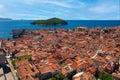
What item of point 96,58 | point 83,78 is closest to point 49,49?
point 96,58

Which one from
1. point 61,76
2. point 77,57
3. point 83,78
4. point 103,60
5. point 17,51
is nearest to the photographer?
point 83,78

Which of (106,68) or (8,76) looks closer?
(8,76)

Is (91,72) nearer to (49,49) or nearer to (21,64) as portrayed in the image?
(21,64)

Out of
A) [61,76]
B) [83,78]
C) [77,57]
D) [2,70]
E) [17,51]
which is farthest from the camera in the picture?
[17,51]

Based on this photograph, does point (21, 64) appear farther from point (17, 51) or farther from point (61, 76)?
point (17, 51)

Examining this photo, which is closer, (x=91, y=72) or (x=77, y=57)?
(x=91, y=72)

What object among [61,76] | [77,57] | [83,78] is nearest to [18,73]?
[61,76]

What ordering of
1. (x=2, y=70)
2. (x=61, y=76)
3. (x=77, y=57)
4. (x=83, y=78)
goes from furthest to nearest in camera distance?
1. (x=77, y=57)
2. (x=2, y=70)
3. (x=61, y=76)
4. (x=83, y=78)

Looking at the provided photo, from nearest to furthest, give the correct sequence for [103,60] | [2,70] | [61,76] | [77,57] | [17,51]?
1. [61,76]
2. [2,70]
3. [103,60]
4. [77,57]
5. [17,51]

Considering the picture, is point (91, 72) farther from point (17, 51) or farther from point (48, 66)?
point (17, 51)
